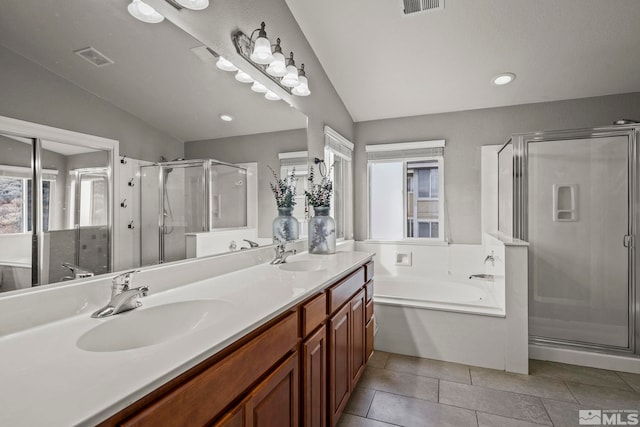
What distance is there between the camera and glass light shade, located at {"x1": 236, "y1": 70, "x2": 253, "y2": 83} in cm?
181

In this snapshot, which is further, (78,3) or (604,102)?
(604,102)

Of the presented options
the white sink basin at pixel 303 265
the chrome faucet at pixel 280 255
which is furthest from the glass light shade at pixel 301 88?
the white sink basin at pixel 303 265

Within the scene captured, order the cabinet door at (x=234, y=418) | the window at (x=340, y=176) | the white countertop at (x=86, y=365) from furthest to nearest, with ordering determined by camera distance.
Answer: the window at (x=340, y=176)
the cabinet door at (x=234, y=418)
the white countertop at (x=86, y=365)

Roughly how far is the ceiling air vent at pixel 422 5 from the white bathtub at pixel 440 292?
7.03 ft

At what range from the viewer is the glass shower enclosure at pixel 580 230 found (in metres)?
2.50

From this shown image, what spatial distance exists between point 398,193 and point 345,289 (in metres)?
2.31

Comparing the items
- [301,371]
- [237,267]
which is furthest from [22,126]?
[301,371]

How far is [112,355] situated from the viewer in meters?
0.68

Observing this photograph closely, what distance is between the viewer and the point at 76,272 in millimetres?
1017

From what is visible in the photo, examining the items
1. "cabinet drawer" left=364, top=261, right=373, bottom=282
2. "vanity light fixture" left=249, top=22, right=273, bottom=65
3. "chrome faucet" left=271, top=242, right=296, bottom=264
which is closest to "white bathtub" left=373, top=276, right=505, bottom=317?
"cabinet drawer" left=364, top=261, right=373, bottom=282

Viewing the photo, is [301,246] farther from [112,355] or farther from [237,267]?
[112,355]

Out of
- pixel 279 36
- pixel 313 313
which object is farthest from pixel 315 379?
pixel 279 36

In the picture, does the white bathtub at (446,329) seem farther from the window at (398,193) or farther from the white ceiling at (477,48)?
the white ceiling at (477,48)

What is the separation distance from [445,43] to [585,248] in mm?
2010
